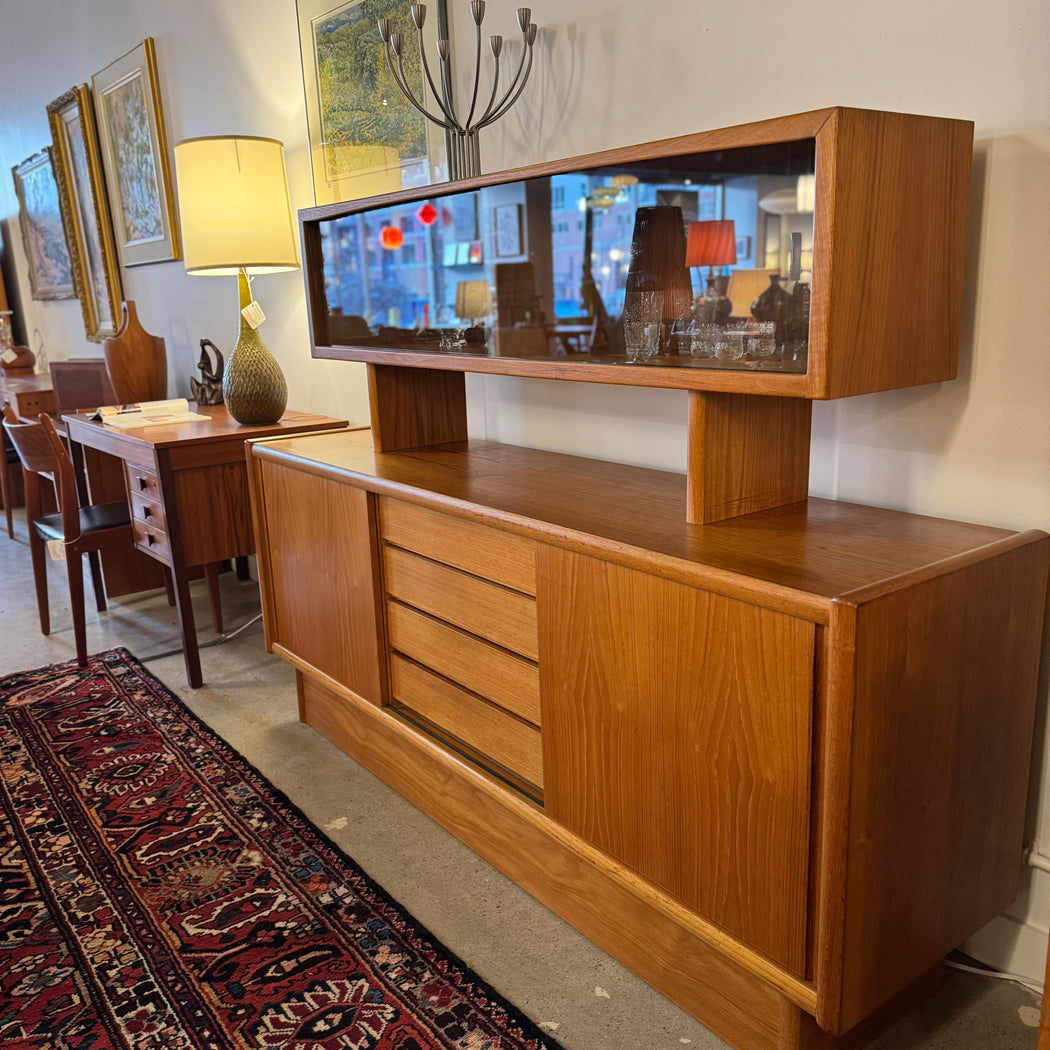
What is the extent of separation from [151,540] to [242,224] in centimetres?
102

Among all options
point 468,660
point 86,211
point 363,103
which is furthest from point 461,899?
point 86,211

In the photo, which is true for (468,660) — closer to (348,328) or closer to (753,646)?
(753,646)

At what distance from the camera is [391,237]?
6.82 ft

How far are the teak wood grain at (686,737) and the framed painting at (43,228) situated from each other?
4676 mm

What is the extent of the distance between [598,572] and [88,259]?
14.5ft

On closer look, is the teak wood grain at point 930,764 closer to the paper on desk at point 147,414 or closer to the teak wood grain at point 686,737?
the teak wood grain at point 686,737

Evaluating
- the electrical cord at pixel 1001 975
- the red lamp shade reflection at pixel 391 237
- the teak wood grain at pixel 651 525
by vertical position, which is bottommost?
the electrical cord at pixel 1001 975

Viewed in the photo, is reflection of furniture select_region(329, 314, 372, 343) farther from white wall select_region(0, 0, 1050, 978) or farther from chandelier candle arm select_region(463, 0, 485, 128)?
chandelier candle arm select_region(463, 0, 485, 128)

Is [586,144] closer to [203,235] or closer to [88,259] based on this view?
[203,235]

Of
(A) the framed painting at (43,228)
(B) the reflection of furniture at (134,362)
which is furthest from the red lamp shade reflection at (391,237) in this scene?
(A) the framed painting at (43,228)

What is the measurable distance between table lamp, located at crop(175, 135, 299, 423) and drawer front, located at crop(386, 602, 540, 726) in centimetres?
122

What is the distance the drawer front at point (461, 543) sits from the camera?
65.1 inches

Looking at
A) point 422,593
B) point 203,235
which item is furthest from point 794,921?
point 203,235

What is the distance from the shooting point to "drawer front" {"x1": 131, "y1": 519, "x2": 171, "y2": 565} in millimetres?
2906
